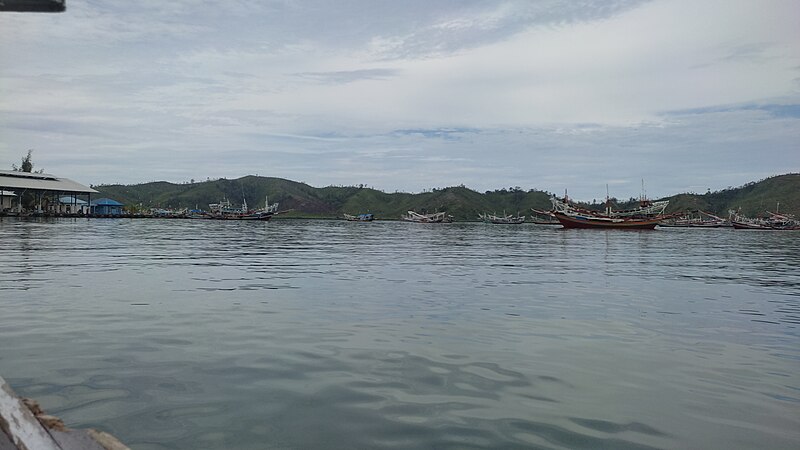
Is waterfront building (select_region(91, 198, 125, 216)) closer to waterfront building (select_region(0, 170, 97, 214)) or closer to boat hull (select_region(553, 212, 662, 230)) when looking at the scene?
waterfront building (select_region(0, 170, 97, 214))

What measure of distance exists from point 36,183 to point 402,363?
385ft

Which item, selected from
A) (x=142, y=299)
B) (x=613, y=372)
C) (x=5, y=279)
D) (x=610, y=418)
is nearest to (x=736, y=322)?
(x=613, y=372)

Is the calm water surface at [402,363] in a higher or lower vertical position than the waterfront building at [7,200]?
lower

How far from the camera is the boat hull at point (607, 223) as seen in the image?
11438cm

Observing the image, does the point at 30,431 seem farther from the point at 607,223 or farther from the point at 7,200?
the point at 7,200

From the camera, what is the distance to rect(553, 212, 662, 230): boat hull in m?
114

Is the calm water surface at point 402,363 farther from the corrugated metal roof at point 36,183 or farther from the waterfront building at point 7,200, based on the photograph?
the waterfront building at point 7,200

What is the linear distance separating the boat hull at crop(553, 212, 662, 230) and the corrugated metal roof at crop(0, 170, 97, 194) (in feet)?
316

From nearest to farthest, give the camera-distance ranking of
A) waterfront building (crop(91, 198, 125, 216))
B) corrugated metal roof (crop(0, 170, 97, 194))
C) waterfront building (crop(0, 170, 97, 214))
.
Answer: corrugated metal roof (crop(0, 170, 97, 194)) → waterfront building (crop(0, 170, 97, 214)) → waterfront building (crop(91, 198, 125, 216))

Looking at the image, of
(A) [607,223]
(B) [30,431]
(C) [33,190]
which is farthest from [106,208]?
(B) [30,431]

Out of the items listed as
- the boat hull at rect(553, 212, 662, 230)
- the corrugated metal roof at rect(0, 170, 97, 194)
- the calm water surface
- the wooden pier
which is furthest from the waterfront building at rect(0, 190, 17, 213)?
the wooden pier

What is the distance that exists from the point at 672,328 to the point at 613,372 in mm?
4434

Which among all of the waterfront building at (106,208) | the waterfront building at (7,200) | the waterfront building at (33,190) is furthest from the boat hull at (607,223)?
the waterfront building at (7,200)

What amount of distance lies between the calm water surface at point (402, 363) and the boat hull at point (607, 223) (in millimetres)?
101311
